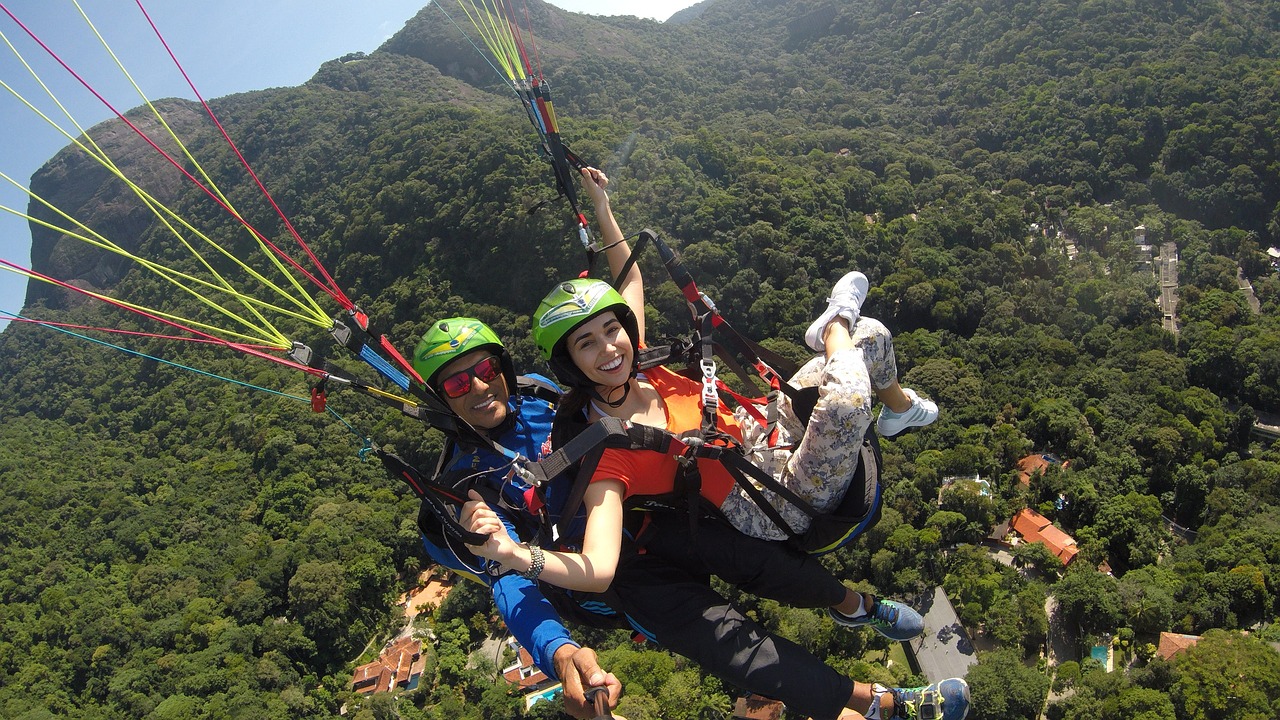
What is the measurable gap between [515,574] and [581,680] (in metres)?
1.08

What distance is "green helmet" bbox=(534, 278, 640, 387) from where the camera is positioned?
362 cm

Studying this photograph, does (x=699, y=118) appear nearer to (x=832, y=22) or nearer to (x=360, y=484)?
(x=832, y=22)

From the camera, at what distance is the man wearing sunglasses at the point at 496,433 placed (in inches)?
140

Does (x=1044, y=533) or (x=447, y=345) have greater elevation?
(x=447, y=345)

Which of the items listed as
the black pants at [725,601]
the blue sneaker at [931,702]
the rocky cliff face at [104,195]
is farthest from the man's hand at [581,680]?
the rocky cliff face at [104,195]

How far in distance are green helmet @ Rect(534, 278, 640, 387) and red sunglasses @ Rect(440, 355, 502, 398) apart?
64 cm

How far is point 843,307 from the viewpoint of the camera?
3.81m

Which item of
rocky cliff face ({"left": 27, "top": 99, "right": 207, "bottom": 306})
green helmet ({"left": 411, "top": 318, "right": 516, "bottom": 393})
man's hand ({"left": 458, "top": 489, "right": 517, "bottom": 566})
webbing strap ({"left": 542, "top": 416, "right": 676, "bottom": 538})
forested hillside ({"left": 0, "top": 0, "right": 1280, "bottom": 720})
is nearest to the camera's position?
man's hand ({"left": 458, "top": 489, "right": 517, "bottom": 566})

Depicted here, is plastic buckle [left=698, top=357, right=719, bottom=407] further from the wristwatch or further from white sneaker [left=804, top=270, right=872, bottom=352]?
the wristwatch

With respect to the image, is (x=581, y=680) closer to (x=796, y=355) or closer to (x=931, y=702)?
(x=931, y=702)

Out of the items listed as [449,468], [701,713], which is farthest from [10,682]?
[449,468]

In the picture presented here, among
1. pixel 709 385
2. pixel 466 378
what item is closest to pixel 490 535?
pixel 709 385

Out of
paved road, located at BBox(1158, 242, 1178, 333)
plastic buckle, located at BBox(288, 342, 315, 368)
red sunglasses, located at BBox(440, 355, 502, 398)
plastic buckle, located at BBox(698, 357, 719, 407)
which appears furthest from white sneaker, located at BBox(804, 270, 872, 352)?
paved road, located at BBox(1158, 242, 1178, 333)

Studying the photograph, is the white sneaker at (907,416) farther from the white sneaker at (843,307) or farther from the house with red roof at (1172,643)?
A: the house with red roof at (1172,643)
